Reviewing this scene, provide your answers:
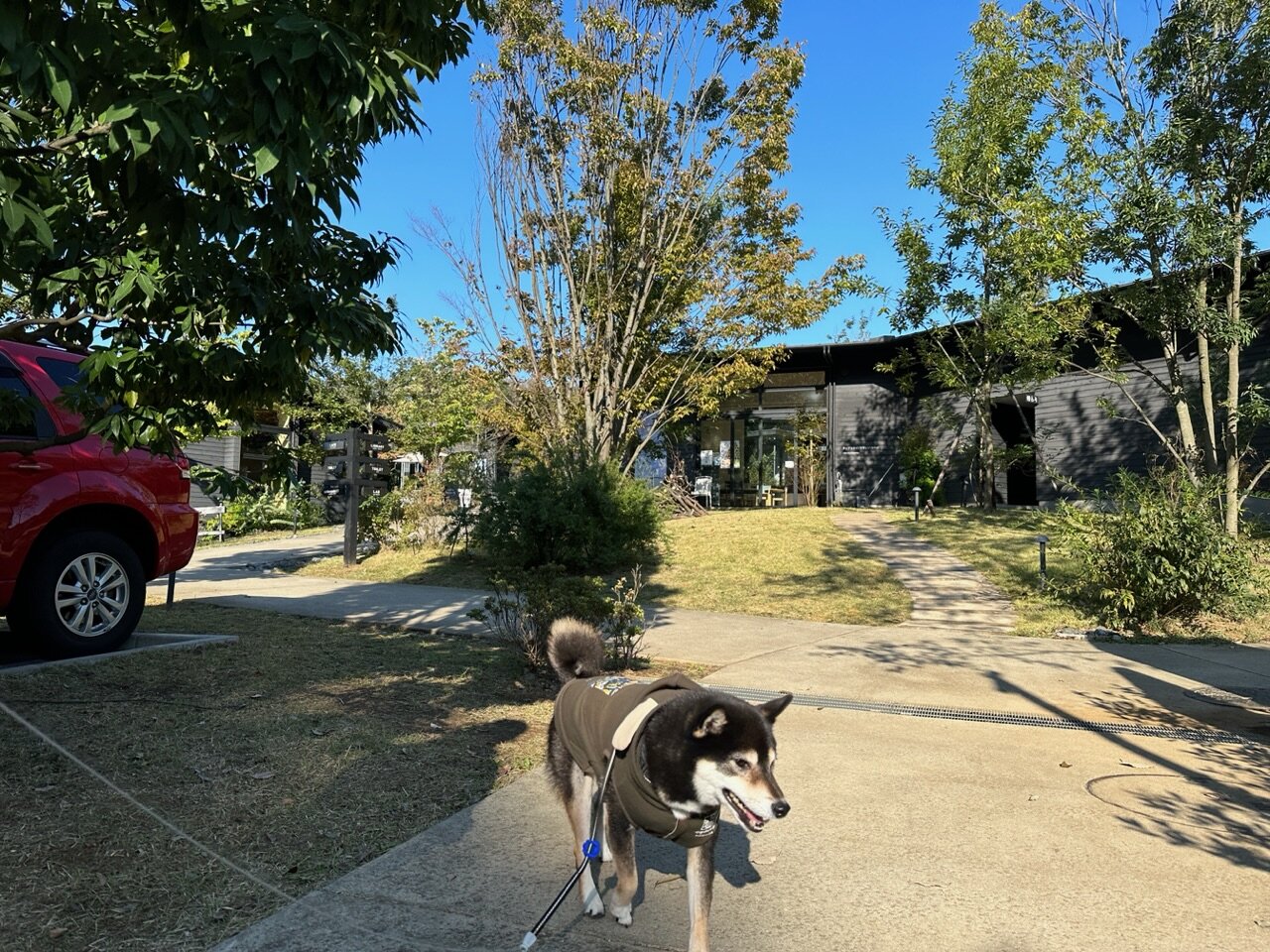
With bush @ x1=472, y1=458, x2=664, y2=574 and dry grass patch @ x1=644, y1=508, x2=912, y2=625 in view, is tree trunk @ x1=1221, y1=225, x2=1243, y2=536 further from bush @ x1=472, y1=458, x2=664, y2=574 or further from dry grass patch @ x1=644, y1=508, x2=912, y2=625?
bush @ x1=472, y1=458, x2=664, y2=574

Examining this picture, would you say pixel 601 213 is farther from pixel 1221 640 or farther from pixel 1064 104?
pixel 1221 640

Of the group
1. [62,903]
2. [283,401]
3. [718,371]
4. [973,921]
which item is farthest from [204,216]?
[718,371]

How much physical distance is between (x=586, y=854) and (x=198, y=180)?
8.01 feet

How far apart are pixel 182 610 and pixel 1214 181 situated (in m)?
12.9

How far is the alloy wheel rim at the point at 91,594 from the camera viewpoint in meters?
5.61

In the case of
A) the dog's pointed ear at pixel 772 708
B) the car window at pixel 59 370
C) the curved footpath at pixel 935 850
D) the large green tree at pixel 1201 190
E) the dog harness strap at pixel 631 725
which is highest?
the large green tree at pixel 1201 190

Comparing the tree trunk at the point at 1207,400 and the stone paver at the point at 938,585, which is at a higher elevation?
the tree trunk at the point at 1207,400

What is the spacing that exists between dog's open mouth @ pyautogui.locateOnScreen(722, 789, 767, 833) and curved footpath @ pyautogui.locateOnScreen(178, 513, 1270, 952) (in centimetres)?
62

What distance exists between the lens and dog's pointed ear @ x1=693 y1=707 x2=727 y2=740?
2295 millimetres

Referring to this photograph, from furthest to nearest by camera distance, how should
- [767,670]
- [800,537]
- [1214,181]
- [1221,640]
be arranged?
[800,537]
[1214,181]
[1221,640]
[767,670]

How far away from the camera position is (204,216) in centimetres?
261

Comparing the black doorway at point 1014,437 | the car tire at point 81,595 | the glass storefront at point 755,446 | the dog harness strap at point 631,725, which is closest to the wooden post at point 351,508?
the car tire at point 81,595

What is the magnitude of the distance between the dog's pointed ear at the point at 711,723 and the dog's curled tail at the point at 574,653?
990 millimetres

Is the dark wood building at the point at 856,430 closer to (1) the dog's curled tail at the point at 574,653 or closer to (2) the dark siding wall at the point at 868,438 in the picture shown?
(2) the dark siding wall at the point at 868,438
